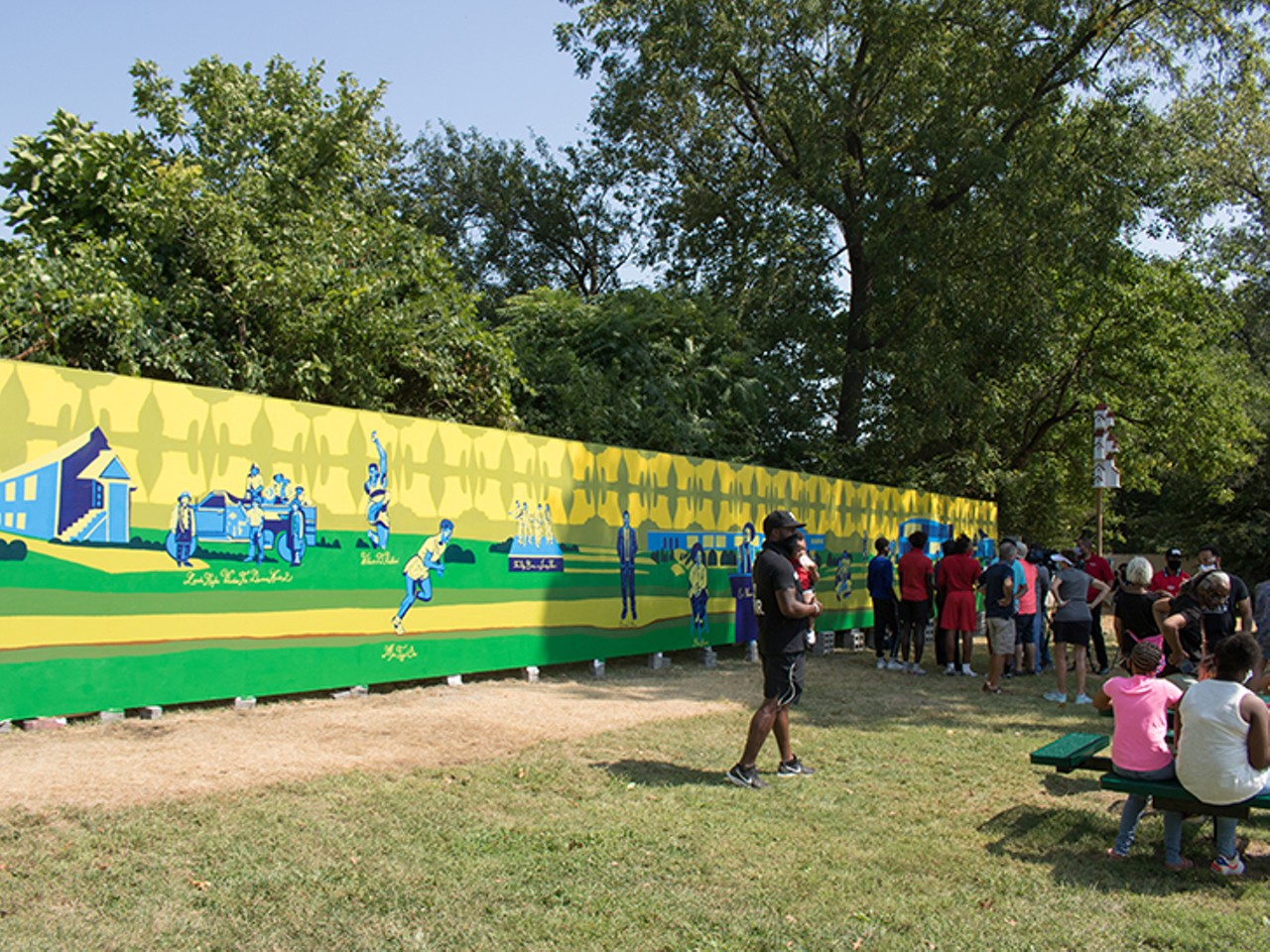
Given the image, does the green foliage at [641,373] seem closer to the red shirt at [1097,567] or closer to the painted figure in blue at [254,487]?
the red shirt at [1097,567]

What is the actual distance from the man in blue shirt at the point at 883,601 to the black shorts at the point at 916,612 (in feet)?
1.38

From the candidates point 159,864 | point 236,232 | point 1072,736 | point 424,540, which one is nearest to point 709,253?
point 236,232

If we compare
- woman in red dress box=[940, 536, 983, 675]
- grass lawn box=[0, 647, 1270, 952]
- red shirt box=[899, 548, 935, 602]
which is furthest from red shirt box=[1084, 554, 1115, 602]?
grass lawn box=[0, 647, 1270, 952]

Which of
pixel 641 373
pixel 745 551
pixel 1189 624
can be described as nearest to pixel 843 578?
pixel 745 551

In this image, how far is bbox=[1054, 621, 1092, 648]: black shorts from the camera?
12008 millimetres

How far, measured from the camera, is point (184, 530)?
8797 mm

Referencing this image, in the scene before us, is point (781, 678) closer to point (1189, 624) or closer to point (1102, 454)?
point (1189, 624)

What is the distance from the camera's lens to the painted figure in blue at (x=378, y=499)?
10273mm

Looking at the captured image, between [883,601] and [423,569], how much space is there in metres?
7.72

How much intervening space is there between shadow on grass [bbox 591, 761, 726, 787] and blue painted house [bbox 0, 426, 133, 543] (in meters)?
4.18

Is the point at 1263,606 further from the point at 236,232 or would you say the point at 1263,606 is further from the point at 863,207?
the point at 863,207

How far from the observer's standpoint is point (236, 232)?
540 inches

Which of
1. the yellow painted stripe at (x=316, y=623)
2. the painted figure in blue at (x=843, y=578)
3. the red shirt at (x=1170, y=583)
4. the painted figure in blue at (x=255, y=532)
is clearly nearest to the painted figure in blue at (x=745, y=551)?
the yellow painted stripe at (x=316, y=623)

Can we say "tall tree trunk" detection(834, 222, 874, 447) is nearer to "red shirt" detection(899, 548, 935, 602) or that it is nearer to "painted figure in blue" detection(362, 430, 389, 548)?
"red shirt" detection(899, 548, 935, 602)
